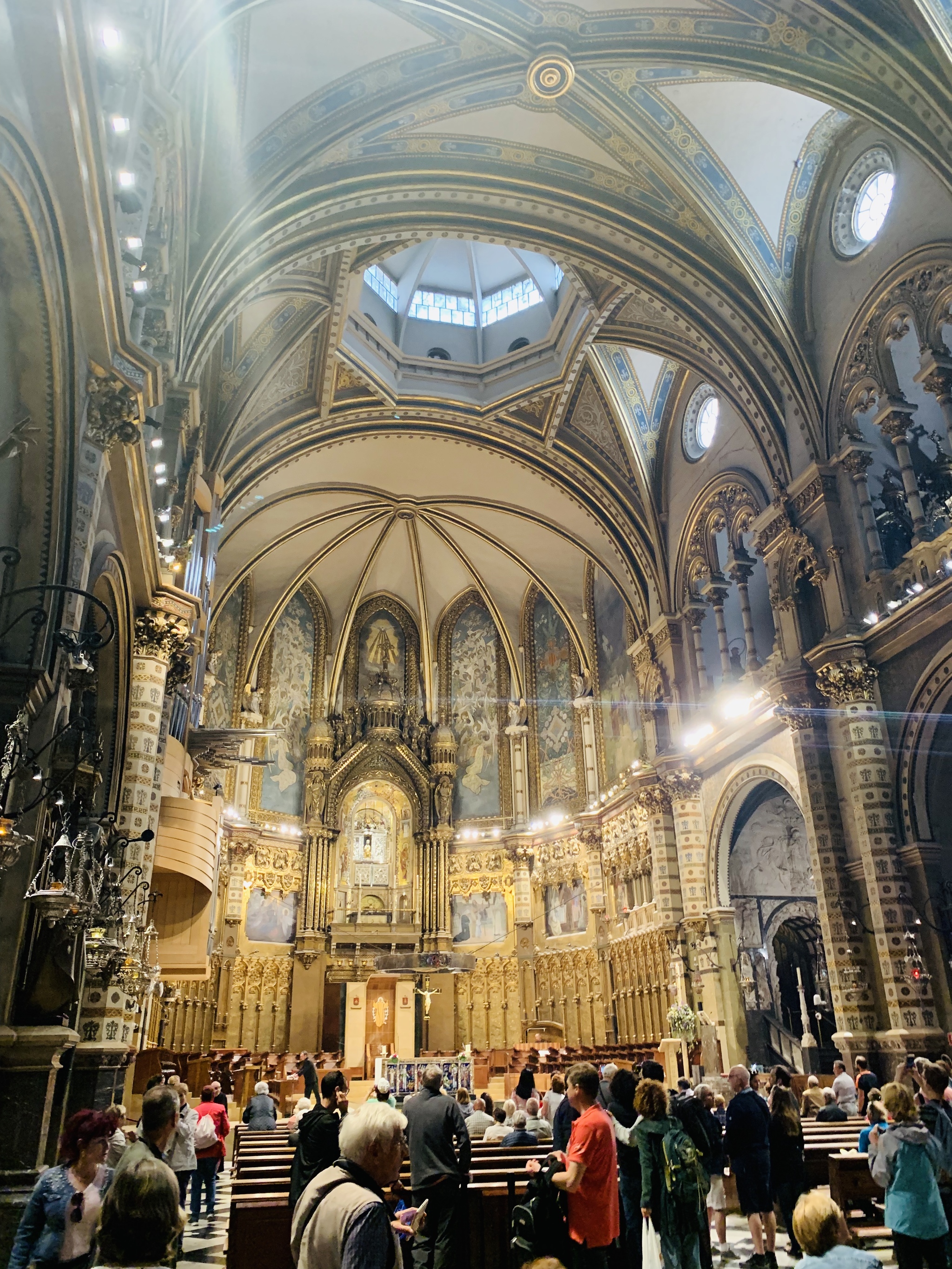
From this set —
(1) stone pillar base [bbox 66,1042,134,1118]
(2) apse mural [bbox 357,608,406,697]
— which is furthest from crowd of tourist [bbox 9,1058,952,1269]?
(2) apse mural [bbox 357,608,406,697]

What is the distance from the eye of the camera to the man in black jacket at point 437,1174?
588 cm

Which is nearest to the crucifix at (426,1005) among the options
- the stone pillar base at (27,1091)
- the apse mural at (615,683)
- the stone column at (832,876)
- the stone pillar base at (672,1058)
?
the apse mural at (615,683)

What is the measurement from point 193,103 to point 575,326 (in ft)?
36.7

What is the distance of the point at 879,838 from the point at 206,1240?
10.6 meters

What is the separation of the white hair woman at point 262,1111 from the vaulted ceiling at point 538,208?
387 inches

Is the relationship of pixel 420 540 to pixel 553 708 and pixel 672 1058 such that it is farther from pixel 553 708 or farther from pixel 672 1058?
pixel 672 1058

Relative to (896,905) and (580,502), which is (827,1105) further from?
(580,502)

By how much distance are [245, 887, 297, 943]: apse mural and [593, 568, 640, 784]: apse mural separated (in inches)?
390

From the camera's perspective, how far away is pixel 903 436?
15.3 m

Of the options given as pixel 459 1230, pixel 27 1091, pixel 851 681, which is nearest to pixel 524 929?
pixel 851 681

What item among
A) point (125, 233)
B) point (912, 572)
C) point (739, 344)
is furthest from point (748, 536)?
point (125, 233)

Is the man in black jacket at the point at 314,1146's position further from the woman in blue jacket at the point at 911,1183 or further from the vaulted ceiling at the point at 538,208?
the vaulted ceiling at the point at 538,208

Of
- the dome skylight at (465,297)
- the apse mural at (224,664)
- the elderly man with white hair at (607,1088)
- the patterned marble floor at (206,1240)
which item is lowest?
the patterned marble floor at (206,1240)

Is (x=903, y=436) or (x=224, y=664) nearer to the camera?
(x=903, y=436)
